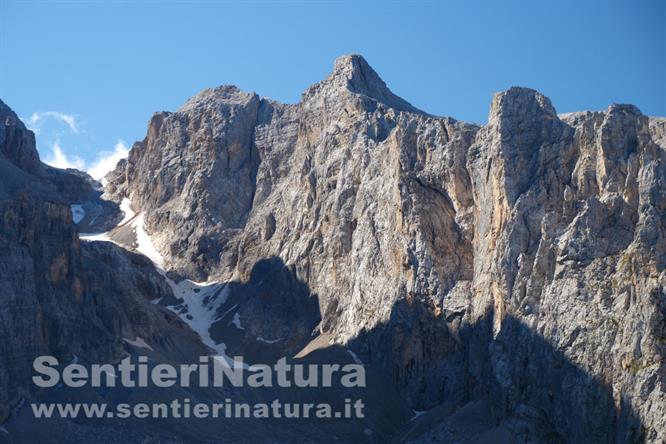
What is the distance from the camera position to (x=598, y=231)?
111 m

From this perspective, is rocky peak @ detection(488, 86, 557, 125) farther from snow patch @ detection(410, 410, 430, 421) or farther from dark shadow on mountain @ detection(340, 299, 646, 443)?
snow patch @ detection(410, 410, 430, 421)

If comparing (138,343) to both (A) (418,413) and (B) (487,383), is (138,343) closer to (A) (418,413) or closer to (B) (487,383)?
(A) (418,413)

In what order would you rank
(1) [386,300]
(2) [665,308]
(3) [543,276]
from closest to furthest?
(2) [665,308] → (3) [543,276] → (1) [386,300]

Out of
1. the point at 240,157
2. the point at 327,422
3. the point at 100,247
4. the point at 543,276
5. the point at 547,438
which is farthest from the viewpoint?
the point at 240,157

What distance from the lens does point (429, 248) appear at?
13700 centimetres

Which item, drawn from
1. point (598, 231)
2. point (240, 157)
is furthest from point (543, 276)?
point (240, 157)

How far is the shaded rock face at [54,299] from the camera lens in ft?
412

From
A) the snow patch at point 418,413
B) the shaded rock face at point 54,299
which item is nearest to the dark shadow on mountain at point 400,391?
the snow patch at point 418,413

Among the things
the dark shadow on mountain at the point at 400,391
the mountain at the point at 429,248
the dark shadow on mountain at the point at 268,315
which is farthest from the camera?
the dark shadow on mountain at the point at 268,315

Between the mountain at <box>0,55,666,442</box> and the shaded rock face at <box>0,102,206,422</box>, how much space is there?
0.95 m

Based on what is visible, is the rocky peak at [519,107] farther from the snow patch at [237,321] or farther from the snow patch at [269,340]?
the snow patch at [237,321]

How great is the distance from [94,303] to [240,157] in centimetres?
5375

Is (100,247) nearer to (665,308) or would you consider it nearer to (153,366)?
(153,366)

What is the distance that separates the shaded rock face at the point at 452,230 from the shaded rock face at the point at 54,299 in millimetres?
21780
